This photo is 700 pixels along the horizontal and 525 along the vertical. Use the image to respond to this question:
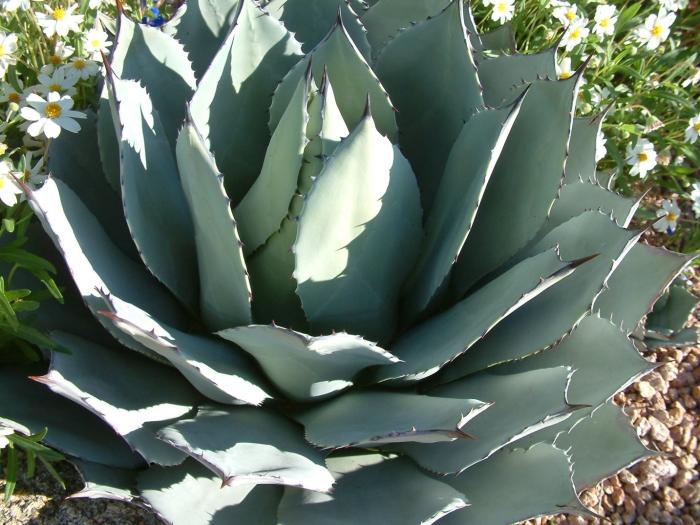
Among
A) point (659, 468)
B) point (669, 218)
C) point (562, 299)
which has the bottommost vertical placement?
point (659, 468)

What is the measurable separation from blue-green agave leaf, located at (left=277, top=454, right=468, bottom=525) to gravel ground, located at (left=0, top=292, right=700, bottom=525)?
44 centimetres

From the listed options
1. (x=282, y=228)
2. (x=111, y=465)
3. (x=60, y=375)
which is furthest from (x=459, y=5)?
(x=111, y=465)

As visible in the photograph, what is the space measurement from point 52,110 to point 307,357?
0.81m

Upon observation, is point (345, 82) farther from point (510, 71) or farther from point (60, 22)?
point (60, 22)

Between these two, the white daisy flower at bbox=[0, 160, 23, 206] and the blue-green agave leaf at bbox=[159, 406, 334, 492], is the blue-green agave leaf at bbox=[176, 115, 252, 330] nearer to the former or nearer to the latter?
the blue-green agave leaf at bbox=[159, 406, 334, 492]

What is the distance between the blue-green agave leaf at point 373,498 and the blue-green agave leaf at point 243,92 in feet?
1.87

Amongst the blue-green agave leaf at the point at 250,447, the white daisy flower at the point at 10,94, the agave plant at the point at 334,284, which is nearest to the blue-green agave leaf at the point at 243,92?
the agave plant at the point at 334,284

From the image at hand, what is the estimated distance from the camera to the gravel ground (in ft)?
6.11

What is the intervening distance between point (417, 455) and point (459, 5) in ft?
2.70

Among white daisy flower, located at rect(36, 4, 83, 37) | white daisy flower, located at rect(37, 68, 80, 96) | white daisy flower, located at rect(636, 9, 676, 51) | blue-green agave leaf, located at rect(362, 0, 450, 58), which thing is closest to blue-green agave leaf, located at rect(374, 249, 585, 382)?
blue-green agave leaf, located at rect(362, 0, 450, 58)

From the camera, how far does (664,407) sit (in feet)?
6.87

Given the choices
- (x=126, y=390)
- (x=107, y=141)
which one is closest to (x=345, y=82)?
(x=107, y=141)

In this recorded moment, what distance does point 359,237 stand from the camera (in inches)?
48.7

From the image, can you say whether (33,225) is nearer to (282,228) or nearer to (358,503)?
(282,228)
